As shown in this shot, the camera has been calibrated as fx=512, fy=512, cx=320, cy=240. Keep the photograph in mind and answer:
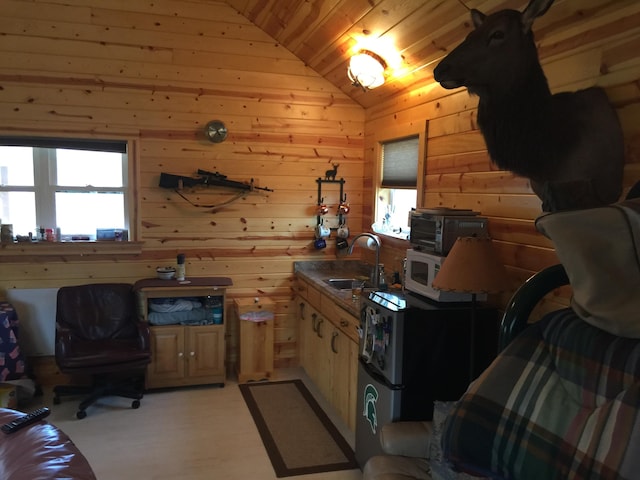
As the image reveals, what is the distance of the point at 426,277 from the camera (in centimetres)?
262

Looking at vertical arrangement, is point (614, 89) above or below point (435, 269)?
above

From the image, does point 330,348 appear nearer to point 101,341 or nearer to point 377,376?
point 377,376

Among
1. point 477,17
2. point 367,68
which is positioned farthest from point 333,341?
point 477,17

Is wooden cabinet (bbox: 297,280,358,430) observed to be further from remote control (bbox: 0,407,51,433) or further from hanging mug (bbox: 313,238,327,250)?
remote control (bbox: 0,407,51,433)

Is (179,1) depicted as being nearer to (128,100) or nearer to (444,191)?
(128,100)

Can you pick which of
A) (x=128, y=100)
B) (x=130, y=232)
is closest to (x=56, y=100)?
(x=128, y=100)

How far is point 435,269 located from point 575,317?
1499 millimetres

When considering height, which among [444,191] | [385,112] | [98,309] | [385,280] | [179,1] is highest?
[179,1]

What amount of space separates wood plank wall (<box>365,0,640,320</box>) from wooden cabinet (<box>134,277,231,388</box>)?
4.92 ft

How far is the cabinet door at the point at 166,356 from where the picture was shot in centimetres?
388

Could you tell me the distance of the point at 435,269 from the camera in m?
2.51

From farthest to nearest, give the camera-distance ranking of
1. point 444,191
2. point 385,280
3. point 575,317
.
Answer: point 385,280
point 444,191
point 575,317

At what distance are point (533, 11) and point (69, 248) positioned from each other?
352 centimetres

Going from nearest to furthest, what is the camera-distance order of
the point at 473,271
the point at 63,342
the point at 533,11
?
1. the point at 533,11
2. the point at 473,271
3. the point at 63,342
